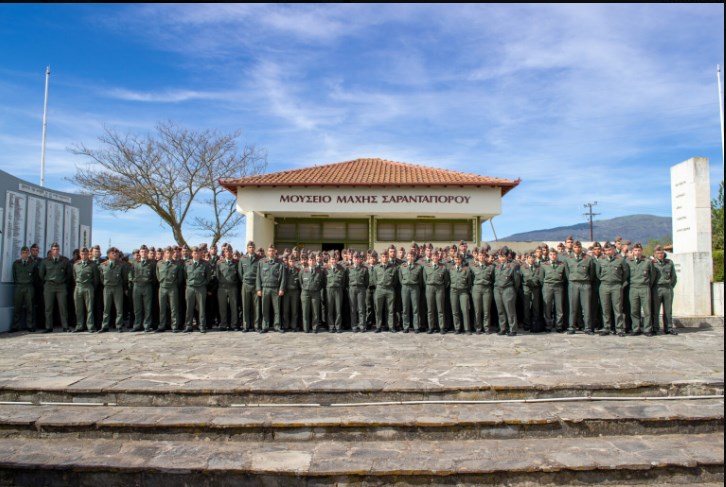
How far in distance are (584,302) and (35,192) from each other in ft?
39.5

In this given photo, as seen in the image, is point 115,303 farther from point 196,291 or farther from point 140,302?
point 196,291

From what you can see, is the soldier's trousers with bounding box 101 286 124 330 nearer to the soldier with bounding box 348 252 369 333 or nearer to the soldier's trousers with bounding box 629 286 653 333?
the soldier with bounding box 348 252 369 333

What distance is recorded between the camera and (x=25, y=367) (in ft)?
20.9

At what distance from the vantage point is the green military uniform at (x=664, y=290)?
9.80 metres

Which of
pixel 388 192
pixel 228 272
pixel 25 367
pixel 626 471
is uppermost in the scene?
pixel 388 192

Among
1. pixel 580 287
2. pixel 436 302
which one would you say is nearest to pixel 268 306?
pixel 436 302

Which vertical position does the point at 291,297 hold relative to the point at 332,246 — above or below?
below

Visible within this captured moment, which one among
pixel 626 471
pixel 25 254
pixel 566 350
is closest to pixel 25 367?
pixel 25 254

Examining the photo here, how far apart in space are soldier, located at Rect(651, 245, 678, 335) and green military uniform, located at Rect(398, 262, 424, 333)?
4646 mm

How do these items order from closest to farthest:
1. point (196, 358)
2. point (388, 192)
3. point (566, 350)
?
point (196, 358) < point (566, 350) < point (388, 192)

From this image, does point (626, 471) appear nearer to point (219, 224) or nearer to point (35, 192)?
point (35, 192)

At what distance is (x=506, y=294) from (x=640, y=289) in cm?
263

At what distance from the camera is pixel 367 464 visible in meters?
4.06

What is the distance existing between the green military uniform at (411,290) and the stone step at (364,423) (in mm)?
5291
